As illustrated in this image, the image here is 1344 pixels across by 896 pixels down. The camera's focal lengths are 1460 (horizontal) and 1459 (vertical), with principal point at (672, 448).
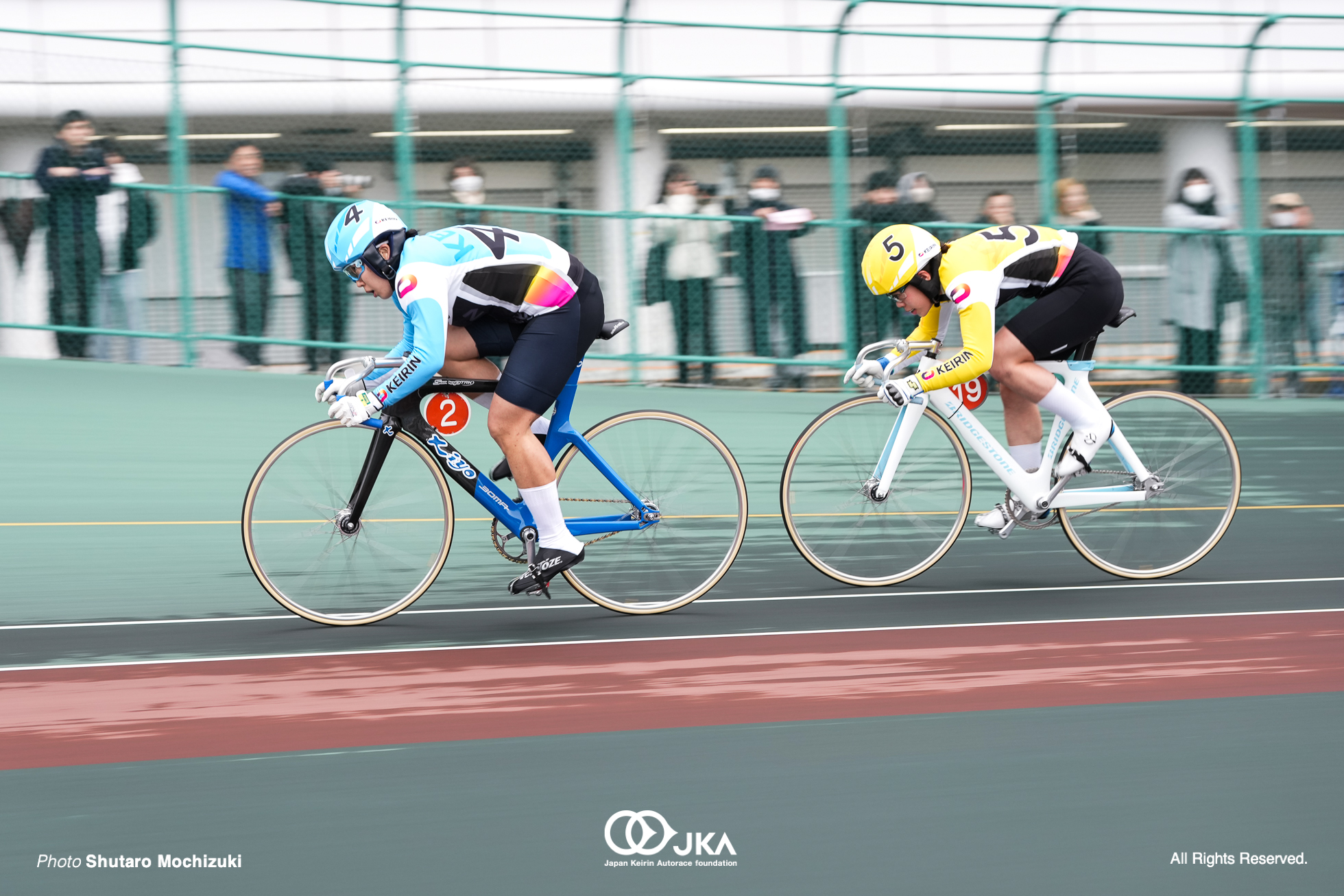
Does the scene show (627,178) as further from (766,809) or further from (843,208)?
(766,809)

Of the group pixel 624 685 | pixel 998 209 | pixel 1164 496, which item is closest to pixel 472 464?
pixel 624 685

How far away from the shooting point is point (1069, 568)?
6379mm

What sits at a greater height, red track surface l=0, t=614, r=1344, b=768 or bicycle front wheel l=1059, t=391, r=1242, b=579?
bicycle front wheel l=1059, t=391, r=1242, b=579

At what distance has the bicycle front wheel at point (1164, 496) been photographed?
604cm

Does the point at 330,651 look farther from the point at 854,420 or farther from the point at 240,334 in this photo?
the point at 240,334

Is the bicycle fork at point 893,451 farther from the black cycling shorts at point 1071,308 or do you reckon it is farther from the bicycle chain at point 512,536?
the bicycle chain at point 512,536

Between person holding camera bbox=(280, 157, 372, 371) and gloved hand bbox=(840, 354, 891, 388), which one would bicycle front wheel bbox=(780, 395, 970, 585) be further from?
person holding camera bbox=(280, 157, 372, 371)

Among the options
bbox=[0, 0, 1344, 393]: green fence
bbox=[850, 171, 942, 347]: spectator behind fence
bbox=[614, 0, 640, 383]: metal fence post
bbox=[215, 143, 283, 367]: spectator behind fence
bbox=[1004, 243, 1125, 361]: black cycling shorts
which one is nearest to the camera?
bbox=[1004, 243, 1125, 361]: black cycling shorts

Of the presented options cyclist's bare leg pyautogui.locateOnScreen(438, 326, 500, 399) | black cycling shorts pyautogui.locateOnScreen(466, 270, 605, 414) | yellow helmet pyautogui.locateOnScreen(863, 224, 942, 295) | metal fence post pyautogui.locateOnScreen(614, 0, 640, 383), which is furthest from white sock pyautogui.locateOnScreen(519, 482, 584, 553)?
metal fence post pyautogui.locateOnScreen(614, 0, 640, 383)

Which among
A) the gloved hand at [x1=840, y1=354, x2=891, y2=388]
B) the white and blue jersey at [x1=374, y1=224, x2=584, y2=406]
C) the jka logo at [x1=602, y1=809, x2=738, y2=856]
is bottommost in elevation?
the jka logo at [x1=602, y1=809, x2=738, y2=856]

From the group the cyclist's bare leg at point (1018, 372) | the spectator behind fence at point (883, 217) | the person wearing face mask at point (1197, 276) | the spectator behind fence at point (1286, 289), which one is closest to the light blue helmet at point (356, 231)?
the cyclist's bare leg at point (1018, 372)

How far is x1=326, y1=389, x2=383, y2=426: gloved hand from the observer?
488cm

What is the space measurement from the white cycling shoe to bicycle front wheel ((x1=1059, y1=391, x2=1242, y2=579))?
0.47ft

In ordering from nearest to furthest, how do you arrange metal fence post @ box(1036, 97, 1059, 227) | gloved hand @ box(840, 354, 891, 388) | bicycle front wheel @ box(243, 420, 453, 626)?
bicycle front wheel @ box(243, 420, 453, 626)
gloved hand @ box(840, 354, 891, 388)
metal fence post @ box(1036, 97, 1059, 227)
